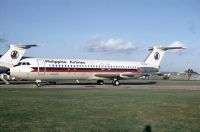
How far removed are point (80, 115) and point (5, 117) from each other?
298 cm

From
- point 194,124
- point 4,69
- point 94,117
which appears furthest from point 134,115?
point 4,69

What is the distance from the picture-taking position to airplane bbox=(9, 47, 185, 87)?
43.3m

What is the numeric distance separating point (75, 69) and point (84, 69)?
5.54 feet

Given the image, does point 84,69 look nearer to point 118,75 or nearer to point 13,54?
point 118,75

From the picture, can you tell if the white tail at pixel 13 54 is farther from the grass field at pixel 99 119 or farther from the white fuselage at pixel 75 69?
the grass field at pixel 99 119

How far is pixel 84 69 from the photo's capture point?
4866 cm

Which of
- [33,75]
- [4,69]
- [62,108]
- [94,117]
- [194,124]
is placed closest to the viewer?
[194,124]

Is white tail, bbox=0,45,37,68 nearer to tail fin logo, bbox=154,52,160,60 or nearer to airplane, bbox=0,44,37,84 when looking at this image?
airplane, bbox=0,44,37,84

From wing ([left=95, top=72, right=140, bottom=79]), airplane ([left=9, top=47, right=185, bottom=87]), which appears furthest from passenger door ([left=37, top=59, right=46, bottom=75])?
wing ([left=95, top=72, right=140, bottom=79])

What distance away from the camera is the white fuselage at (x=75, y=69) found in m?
43.1

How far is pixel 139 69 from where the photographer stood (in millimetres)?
54688

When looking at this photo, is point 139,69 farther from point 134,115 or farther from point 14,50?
point 134,115

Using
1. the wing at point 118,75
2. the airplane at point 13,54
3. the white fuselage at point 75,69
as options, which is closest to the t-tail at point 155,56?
the white fuselage at point 75,69

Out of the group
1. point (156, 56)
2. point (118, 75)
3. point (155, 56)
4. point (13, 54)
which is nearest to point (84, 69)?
point (118, 75)
